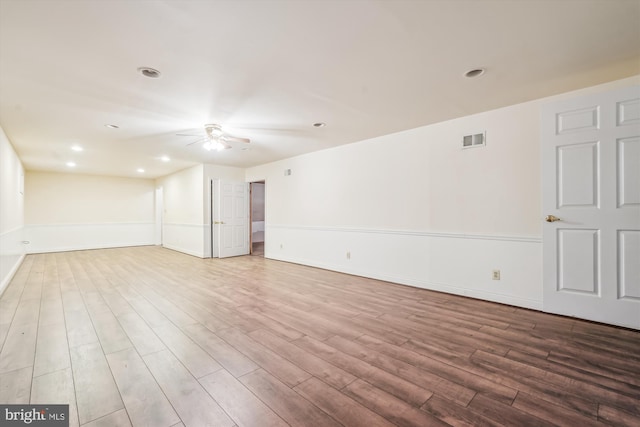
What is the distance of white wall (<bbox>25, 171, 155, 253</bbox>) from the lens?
773cm

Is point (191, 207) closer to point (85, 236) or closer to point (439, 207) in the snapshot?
point (85, 236)

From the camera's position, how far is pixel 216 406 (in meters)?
1.56

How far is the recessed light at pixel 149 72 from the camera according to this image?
2.36 meters

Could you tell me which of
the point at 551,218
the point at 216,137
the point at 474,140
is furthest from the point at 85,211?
the point at 551,218

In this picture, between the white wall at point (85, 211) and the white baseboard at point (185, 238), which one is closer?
the white baseboard at point (185, 238)

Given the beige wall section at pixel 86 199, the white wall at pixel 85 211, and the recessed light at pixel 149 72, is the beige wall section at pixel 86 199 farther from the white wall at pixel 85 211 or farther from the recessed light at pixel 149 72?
the recessed light at pixel 149 72

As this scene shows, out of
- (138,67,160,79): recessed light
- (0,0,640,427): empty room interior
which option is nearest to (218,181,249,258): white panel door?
(0,0,640,427): empty room interior

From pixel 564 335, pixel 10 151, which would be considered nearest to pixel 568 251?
pixel 564 335

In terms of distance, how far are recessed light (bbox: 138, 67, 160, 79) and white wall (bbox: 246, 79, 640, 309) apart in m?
3.23

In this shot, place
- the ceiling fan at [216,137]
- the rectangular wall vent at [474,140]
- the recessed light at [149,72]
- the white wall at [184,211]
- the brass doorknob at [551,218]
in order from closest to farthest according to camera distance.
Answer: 1. the recessed light at [149,72]
2. the brass doorknob at [551,218]
3. the rectangular wall vent at [474,140]
4. the ceiling fan at [216,137]
5. the white wall at [184,211]

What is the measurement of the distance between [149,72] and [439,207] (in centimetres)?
374

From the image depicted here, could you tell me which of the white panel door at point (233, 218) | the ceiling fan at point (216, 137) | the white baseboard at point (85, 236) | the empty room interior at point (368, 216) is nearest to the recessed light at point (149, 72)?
the empty room interior at point (368, 216)

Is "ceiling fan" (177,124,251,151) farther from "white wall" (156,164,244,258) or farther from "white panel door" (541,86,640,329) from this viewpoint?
"white panel door" (541,86,640,329)

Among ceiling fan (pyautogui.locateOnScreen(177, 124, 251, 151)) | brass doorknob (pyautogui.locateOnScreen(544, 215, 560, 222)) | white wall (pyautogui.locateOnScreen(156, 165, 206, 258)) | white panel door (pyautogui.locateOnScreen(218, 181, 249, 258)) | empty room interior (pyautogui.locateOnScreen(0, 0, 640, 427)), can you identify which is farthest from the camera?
white wall (pyautogui.locateOnScreen(156, 165, 206, 258))
